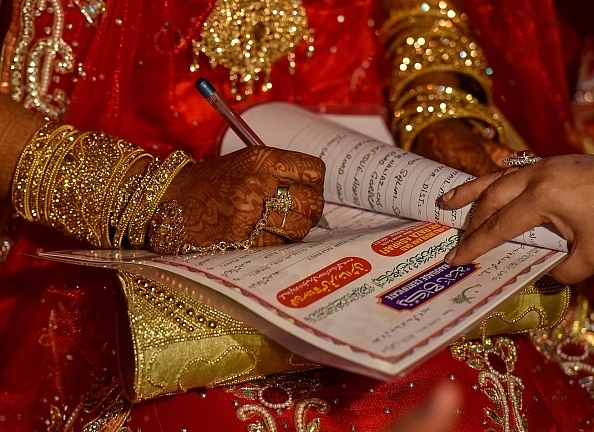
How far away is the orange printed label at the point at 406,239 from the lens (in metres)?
0.73

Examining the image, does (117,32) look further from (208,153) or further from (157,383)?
(157,383)

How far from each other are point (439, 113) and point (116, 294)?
1.52ft

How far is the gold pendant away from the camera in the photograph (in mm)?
959

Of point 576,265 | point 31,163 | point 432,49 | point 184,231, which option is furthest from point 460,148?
point 31,163

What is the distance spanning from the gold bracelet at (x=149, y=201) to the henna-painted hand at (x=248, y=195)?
24 millimetres

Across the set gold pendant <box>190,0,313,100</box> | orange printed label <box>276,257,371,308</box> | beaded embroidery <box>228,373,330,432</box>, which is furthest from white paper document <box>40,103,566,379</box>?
gold pendant <box>190,0,313,100</box>

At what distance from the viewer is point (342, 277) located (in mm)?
674

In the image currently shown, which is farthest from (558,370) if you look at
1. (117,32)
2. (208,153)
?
(117,32)

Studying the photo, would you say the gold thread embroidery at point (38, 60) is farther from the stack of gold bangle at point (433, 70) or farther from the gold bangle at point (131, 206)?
the stack of gold bangle at point (433, 70)

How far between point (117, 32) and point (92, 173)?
208 millimetres

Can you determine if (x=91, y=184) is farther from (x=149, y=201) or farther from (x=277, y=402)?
(x=277, y=402)

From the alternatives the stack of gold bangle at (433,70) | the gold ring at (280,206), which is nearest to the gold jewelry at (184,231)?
the gold ring at (280,206)

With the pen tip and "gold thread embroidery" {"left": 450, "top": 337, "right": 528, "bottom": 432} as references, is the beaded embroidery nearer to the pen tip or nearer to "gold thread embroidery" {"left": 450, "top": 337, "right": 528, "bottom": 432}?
"gold thread embroidery" {"left": 450, "top": 337, "right": 528, "bottom": 432}

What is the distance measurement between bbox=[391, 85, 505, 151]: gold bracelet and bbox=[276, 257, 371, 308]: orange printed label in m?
0.37
